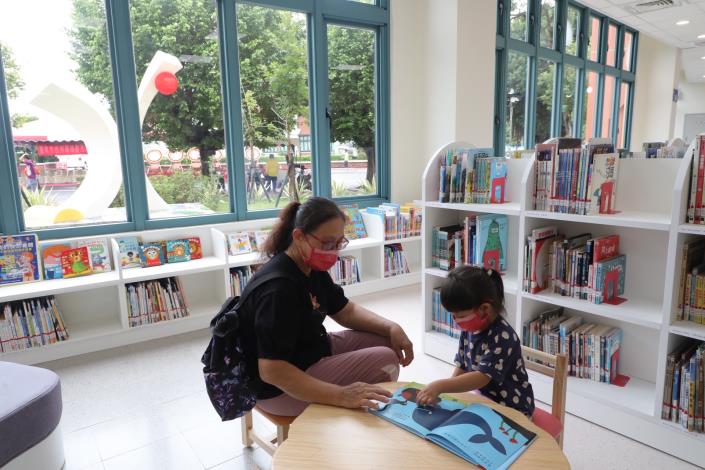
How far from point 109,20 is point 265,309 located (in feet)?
10.8

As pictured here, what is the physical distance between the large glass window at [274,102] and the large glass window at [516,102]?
9.65 feet

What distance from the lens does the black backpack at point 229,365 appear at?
1.56 meters

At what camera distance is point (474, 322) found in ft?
5.33

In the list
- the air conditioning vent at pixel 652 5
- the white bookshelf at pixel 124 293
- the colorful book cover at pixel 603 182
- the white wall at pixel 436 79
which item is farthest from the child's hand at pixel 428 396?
the air conditioning vent at pixel 652 5

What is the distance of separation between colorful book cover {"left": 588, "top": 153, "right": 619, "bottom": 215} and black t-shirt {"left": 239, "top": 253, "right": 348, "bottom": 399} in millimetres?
1449

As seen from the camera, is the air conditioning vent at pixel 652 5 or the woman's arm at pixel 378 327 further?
the air conditioning vent at pixel 652 5

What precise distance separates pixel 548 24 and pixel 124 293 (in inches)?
261

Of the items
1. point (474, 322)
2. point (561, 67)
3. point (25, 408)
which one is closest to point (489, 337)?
point (474, 322)

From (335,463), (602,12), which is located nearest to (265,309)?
(335,463)

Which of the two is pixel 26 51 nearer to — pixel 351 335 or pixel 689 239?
pixel 351 335

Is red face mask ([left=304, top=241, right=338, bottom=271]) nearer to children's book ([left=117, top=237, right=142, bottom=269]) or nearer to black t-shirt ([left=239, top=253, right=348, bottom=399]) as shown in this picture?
black t-shirt ([left=239, top=253, right=348, bottom=399])

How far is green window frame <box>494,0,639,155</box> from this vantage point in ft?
19.5

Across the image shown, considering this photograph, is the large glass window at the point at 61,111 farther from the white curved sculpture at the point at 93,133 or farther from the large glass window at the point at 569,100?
the large glass window at the point at 569,100

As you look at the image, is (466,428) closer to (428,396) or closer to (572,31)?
(428,396)
